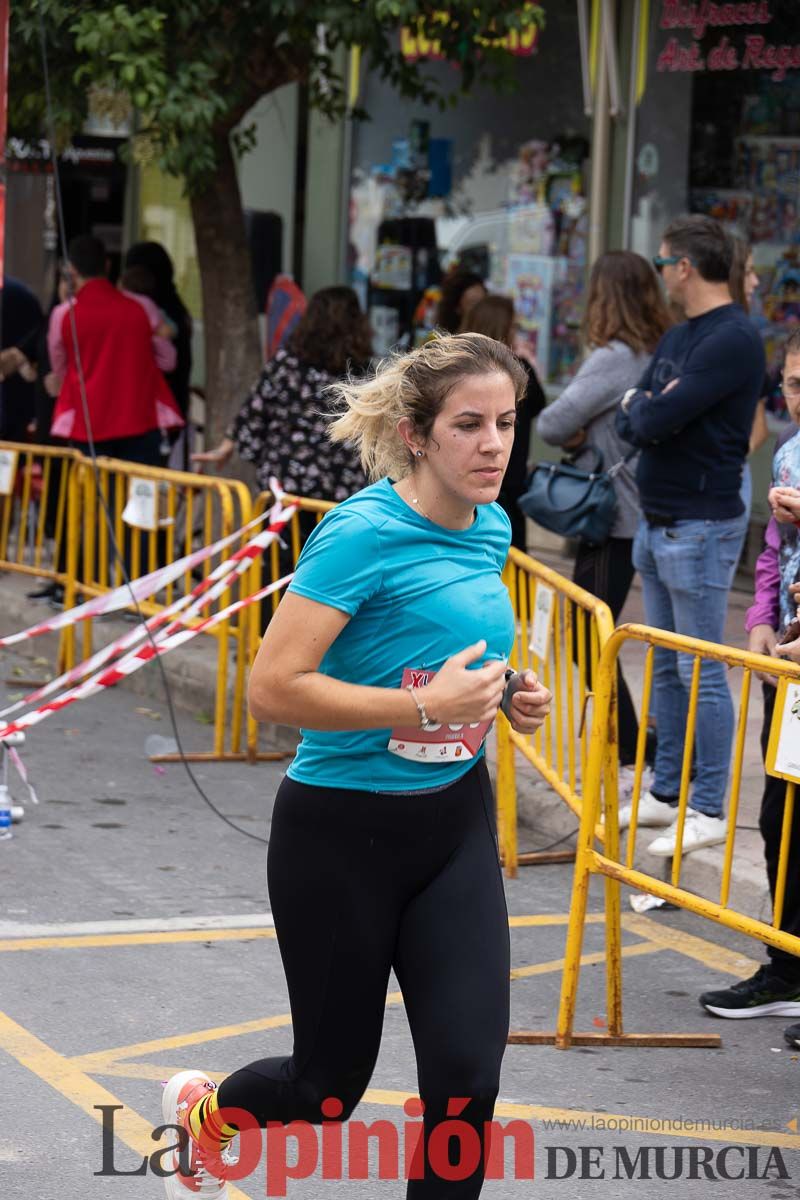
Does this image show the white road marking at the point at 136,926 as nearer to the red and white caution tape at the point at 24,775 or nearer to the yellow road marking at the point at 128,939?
the yellow road marking at the point at 128,939

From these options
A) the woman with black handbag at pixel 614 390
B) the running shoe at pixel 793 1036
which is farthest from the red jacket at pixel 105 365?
the running shoe at pixel 793 1036

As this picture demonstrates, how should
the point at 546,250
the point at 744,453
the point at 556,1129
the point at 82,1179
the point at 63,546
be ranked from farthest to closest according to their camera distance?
1. the point at 546,250
2. the point at 63,546
3. the point at 744,453
4. the point at 556,1129
5. the point at 82,1179

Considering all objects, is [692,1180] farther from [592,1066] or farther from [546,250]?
[546,250]

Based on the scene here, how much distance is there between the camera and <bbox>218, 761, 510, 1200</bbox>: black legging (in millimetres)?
3404

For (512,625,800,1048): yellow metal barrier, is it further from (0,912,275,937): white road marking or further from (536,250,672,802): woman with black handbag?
(536,250,672,802): woman with black handbag

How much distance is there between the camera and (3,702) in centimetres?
925

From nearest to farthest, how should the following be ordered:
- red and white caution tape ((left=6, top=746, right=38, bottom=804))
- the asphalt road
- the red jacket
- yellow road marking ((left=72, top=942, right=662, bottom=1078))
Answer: the asphalt road < yellow road marking ((left=72, top=942, right=662, bottom=1078)) < red and white caution tape ((left=6, top=746, right=38, bottom=804)) < the red jacket

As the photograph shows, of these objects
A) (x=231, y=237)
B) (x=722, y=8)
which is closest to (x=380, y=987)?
(x=231, y=237)

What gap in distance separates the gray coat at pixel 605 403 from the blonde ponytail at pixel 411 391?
3.86m

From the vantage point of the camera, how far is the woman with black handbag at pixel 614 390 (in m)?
7.49

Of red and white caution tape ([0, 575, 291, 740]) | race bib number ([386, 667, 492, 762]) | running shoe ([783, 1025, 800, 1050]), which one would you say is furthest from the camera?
red and white caution tape ([0, 575, 291, 740])

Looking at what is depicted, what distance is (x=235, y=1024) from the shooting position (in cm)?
508

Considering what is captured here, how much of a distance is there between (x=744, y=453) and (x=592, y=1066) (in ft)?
8.78

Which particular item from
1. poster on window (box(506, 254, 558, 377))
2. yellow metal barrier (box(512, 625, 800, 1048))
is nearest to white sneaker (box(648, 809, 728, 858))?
yellow metal barrier (box(512, 625, 800, 1048))
